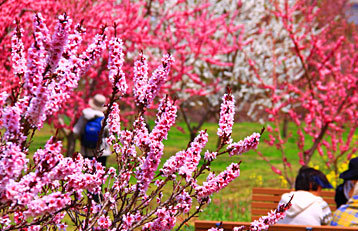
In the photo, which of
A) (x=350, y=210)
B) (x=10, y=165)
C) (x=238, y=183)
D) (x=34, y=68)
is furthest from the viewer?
(x=238, y=183)

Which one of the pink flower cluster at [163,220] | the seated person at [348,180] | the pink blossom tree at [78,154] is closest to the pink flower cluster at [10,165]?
the pink blossom tree at [78,154]

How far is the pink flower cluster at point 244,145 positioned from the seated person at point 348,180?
97.4 inches

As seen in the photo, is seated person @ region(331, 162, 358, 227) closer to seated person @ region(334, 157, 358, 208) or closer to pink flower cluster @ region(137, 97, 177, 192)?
seated person @ region(334, 157, 358, 208)

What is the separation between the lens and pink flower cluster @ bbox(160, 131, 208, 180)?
238 cm

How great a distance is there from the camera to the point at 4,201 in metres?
1.88

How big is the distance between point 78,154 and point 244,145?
747 millimetres

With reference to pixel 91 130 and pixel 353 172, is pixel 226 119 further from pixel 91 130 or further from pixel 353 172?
pixel 91 130

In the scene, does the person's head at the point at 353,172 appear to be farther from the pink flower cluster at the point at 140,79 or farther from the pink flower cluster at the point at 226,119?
the pink flower cluster at the point at 140,79

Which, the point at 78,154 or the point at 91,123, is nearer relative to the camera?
the point at 78,154

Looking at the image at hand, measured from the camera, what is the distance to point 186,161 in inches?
94.1

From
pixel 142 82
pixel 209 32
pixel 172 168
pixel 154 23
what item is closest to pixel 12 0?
pixel 142 82

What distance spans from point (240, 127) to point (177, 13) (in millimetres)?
9679

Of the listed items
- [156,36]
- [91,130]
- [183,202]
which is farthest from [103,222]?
[156,36]

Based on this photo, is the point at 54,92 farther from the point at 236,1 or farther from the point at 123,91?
the point at 236,1
